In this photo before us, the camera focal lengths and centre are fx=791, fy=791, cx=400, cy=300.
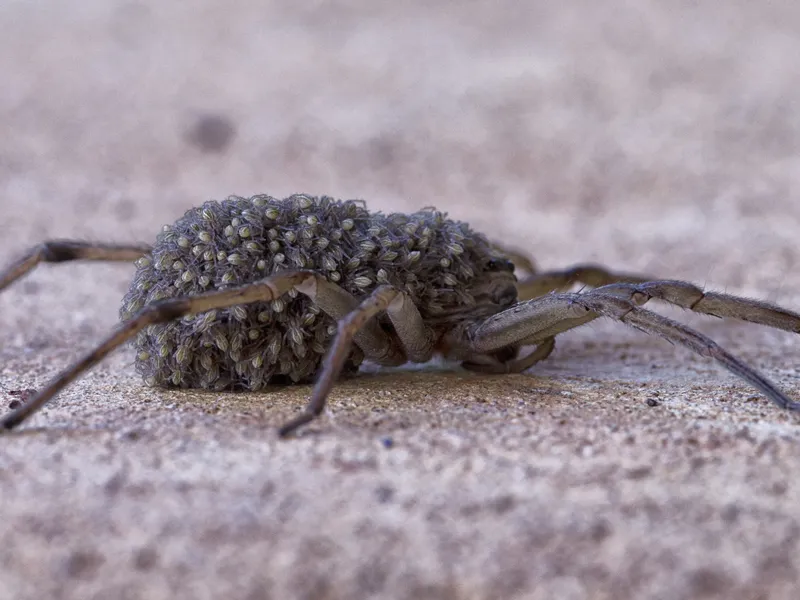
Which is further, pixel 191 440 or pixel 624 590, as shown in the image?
pixel 191 440

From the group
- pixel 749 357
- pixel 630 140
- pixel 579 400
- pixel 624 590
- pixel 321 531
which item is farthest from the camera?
pixel 630 140

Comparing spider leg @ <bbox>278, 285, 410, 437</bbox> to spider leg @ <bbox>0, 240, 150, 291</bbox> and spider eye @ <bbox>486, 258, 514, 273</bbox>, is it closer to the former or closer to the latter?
spider eye @ <bbox>486, 258, 514, 273</bbox>

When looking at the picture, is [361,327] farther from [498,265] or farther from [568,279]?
[568,279]

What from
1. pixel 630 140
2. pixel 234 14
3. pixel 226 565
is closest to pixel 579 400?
pixel 226 565

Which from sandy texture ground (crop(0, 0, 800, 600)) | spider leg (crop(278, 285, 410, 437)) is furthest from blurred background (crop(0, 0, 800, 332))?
spider leg (crop(278, 285, 410, 437))

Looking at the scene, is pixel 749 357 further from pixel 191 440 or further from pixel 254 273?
pixel 191 440

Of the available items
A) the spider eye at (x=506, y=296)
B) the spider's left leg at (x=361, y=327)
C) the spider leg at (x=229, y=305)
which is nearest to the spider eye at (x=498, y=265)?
the spider eye at (x=506, y=296)
